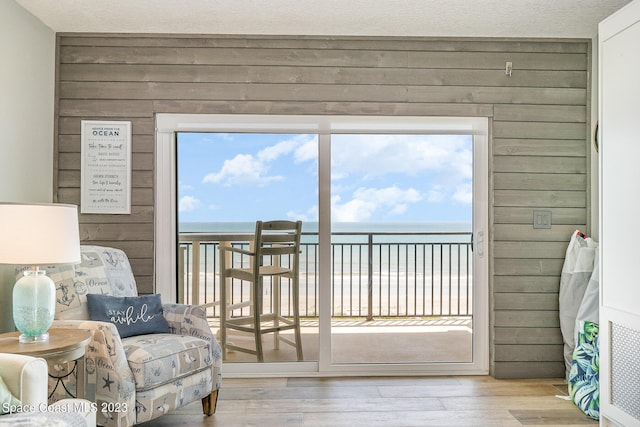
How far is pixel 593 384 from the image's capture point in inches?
132

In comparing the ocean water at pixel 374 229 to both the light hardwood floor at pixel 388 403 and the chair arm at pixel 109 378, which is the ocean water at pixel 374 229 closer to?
the light hardwood floor at pixel 388 403

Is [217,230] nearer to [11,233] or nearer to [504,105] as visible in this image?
[11,233]

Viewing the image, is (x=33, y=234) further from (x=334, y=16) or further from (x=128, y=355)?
(x=334, y=16)

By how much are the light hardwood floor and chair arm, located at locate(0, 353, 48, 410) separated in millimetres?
1180

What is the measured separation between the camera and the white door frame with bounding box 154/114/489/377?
158 inches

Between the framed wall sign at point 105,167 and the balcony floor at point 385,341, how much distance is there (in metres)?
1.14

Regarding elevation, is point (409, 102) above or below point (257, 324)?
above

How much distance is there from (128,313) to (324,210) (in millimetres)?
1535

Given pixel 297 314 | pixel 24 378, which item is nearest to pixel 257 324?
pixel 297 314

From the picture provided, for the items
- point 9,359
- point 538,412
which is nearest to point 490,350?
point 538,412

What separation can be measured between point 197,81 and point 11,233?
1806 millimetres

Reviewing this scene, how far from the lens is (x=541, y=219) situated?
→ 4.06 meters

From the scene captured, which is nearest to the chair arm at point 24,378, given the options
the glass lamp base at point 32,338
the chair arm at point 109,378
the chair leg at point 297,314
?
the glass lamp base at point 32,338

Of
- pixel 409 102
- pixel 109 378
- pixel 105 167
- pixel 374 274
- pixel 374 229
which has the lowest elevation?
pixel 109 378
